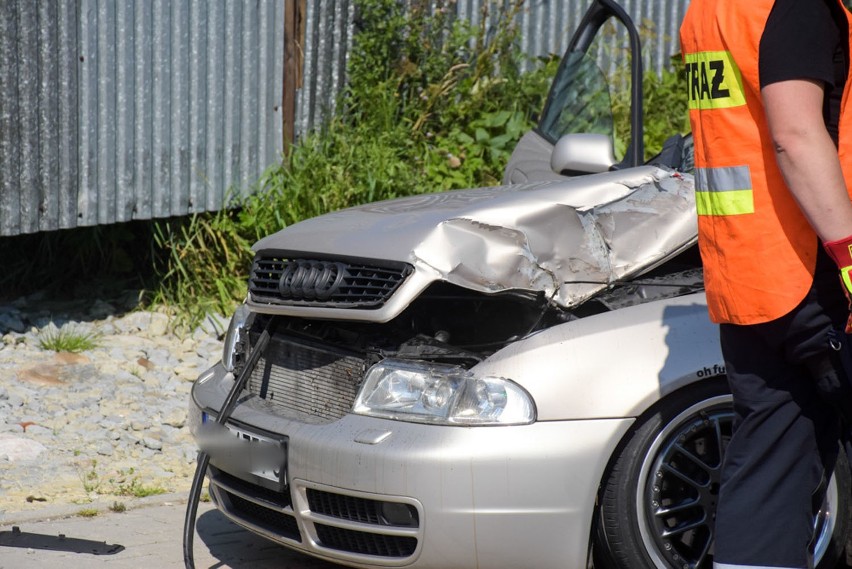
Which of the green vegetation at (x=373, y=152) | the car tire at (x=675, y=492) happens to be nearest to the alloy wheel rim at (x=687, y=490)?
the car tire at (x=675, y=492)

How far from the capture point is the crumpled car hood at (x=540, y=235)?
3488 millimetres

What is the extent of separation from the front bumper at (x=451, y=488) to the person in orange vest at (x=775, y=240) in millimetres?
470

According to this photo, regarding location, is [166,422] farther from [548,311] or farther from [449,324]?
[548,311]

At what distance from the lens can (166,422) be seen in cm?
555

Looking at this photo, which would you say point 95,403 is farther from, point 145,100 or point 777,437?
point 777,437

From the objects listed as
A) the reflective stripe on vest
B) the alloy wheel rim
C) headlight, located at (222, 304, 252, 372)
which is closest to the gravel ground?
headlight, located at (222, 304, 252, 372)

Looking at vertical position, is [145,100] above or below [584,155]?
below

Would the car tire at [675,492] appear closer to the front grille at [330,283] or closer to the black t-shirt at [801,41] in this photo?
the front grille at [330,283]

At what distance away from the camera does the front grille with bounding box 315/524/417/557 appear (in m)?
3.27

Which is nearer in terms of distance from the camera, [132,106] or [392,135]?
[132,106]

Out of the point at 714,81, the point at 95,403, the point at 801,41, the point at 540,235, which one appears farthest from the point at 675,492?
the point at 95,403

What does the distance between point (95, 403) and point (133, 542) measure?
176 centimetres

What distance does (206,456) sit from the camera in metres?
3.72

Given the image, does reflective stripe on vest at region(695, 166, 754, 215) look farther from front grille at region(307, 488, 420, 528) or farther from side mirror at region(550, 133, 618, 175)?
side mirror at region(550, 133, 618, 175)
